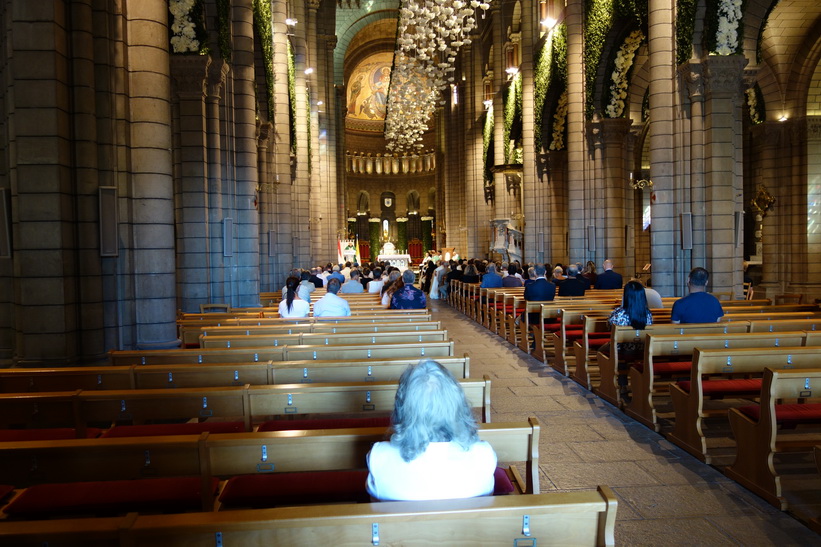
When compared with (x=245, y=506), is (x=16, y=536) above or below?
above

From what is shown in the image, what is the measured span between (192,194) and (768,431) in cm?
1070

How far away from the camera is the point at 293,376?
219 inches

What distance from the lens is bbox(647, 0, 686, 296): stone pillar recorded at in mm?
13836

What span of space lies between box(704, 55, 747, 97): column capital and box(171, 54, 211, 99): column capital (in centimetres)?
1014

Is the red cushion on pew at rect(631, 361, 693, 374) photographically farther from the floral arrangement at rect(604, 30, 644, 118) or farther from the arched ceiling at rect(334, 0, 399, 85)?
the arched ceiling at rect(334, 0, 399, 85)

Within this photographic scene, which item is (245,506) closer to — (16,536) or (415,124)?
(16,536)

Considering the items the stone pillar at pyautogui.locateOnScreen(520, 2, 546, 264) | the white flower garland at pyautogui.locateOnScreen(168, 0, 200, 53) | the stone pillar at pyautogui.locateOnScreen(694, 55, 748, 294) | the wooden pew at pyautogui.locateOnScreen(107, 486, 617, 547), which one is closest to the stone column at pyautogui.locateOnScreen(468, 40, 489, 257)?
the stone pillar at pyautogui.locateOnScreen(520, 2, 546, 264)

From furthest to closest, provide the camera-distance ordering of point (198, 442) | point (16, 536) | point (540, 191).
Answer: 1. point (540, 191)
2. point (198, 442)
3. point (16, 536)

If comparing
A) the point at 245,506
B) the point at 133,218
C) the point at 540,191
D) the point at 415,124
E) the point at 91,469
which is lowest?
the point at 245,506

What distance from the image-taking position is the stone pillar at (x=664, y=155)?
13.8 meters

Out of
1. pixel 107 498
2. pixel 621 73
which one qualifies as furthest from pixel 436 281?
pixel 107 498

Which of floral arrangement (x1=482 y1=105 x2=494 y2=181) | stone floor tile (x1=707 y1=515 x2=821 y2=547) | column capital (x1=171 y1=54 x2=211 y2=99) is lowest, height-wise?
stone floor tile (x1=707 y1=515 x2=821 y2=547)

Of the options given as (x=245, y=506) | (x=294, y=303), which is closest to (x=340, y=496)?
(x=245, y=506)

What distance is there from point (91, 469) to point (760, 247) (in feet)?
80.7
